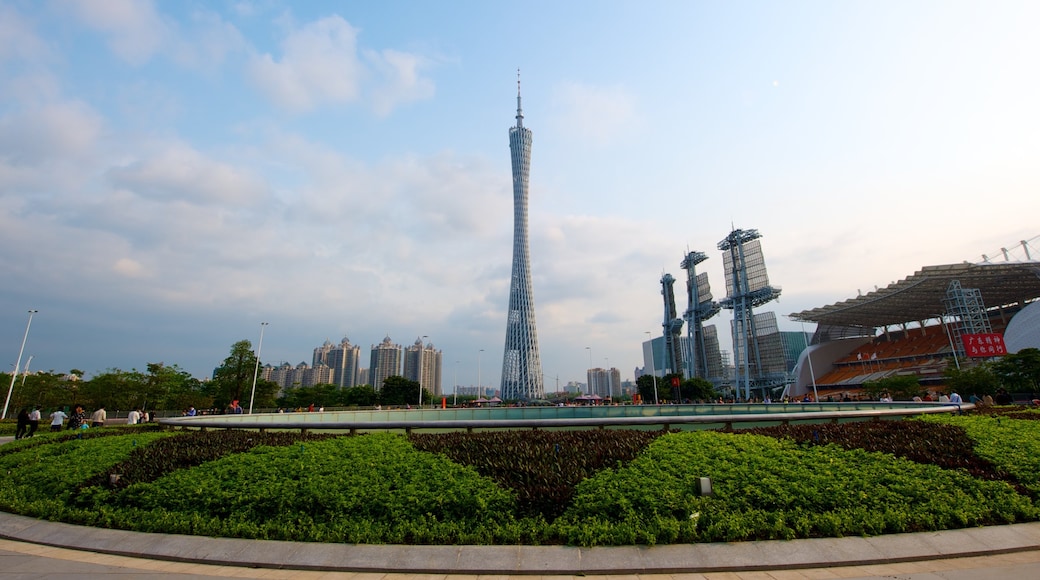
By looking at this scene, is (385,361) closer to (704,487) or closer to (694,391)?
(694,391)

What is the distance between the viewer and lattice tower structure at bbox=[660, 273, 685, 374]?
83950 mm

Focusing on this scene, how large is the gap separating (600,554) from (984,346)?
40438mm

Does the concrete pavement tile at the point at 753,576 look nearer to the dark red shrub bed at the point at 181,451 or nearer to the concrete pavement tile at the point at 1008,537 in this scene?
the concrete pavement tile at the point at 1008,537

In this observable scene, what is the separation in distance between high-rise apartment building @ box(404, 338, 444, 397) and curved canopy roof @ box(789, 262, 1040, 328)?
7408 cm

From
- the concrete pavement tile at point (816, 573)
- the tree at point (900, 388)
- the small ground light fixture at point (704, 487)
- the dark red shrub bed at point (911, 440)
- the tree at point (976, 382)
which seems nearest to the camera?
the concrete pavement tile at point (816, 573)

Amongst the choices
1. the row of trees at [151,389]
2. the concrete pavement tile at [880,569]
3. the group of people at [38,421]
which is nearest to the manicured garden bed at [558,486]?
the concrete pavement tile at [880,569]

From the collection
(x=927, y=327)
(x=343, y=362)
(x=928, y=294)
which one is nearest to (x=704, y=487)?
(x=928, y=294)

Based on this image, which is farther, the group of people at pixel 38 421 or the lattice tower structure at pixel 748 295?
the lattice tower structure at pixel 748 295

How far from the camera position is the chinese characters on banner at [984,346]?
31694mm

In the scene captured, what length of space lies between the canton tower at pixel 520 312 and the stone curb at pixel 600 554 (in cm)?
4972

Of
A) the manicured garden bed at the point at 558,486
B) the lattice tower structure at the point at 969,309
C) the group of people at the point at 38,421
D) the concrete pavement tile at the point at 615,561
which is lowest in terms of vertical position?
the concrete pavement tile at the point at 615,561

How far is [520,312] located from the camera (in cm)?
5609

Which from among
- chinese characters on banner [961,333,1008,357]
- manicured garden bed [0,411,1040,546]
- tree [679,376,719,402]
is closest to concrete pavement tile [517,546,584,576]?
manicured garden bed [0,411,1040,546]

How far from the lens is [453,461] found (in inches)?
257
